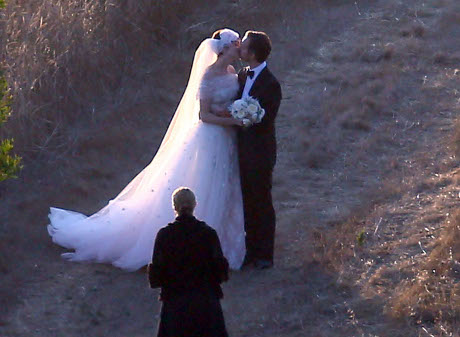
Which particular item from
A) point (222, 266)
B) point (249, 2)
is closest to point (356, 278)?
point (222, 266)

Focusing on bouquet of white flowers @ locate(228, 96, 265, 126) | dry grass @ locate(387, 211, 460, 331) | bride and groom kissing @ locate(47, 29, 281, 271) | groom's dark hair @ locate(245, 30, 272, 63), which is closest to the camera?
dry grass @ locate(387, 211, 460, 331)

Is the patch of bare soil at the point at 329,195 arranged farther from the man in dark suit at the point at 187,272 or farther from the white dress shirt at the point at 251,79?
the man in dark suit at the point at 187,272

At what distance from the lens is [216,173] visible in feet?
30.0

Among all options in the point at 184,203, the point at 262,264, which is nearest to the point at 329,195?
the point at 262,264

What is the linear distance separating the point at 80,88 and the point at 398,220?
532cm

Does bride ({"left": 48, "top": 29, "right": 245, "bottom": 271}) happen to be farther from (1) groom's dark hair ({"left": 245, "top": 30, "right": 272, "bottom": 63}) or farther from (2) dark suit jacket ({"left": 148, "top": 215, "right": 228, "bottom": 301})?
(2) dark suit jacket ({"left": 148, "top": 215, "right": 228, "bottom": 301})

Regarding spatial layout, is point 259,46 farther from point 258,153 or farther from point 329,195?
point 329,195

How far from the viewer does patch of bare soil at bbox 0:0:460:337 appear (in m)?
8.12

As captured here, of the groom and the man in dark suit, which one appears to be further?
the groom

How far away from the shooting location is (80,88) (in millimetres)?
13195

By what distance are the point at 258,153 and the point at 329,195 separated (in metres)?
2.54

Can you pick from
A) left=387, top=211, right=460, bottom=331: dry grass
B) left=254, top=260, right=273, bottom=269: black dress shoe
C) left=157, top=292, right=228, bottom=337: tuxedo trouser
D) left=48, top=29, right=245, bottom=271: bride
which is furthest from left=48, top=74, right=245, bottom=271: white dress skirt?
left=157, top=292, right=228, bottom=337: tuxedo trouser

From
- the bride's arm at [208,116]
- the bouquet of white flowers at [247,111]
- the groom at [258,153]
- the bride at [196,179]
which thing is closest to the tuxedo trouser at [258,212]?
the groom at [258,153]

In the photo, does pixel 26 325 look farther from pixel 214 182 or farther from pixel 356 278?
pixel 356 278
